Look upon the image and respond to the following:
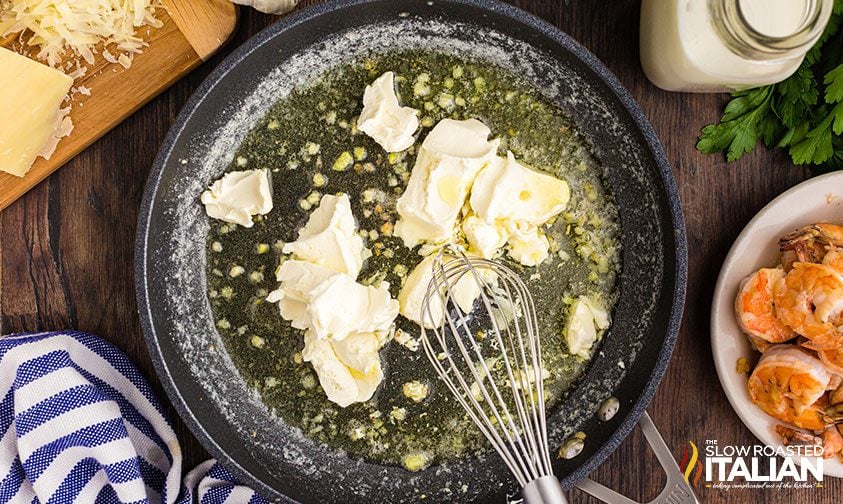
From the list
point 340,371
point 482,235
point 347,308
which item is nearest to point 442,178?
point 482,235

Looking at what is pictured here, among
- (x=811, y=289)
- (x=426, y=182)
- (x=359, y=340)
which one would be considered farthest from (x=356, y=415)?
(x=811, y=289)

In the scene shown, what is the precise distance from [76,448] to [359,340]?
0.52m

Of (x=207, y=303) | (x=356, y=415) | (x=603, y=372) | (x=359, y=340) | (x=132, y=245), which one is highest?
(x=132, y=245)

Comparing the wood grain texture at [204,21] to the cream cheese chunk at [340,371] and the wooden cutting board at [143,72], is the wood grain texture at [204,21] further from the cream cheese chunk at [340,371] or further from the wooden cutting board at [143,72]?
the cream cheese chunk at [340,371]

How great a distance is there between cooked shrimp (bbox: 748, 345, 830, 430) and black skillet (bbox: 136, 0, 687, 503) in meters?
0.18

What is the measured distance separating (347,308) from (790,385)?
0.73 metres

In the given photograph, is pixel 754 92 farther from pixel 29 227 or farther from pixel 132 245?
pixel 29 227

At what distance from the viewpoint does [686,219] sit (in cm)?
129

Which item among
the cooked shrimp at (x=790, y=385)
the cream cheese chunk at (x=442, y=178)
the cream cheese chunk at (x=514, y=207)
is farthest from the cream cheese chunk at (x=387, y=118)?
the cooked shrimp at (x=790, y=385)

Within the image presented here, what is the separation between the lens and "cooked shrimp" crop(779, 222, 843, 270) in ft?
3.82

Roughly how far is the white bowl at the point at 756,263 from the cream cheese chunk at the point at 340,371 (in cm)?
59

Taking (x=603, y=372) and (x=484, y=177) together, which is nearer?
(x=484, y=177)

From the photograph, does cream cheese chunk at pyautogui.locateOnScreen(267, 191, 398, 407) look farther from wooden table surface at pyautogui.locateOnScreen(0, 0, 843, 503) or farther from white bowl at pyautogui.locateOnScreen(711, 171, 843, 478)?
white bowl at pyautogui.locateOnScreen(711, 171, 843, 478)

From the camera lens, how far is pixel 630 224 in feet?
4.13
